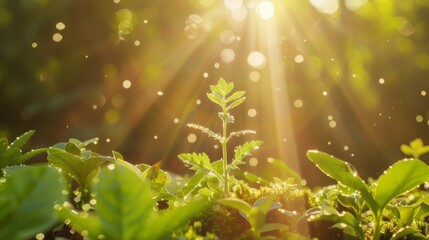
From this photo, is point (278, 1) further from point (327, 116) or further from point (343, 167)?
point (343, 167)

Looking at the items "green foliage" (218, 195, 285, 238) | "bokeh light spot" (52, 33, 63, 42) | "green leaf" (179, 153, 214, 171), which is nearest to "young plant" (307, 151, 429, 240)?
"green foliage" (218, 195, 285, 238)

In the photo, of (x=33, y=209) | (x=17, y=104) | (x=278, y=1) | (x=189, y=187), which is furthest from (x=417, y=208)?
(x=17, y=104)

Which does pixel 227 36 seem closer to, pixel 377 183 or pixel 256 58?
pixel 256 58

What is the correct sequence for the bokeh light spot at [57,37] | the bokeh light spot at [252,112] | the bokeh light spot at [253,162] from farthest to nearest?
→ the bokeh light spot at [57,37] → the bokeh light spot at [252,112] → the bokeh light spot at [253,162]

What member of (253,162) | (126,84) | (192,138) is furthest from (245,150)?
(126,84)

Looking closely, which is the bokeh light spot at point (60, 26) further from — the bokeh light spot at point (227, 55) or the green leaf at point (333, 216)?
the green leaf at point (333, 216)

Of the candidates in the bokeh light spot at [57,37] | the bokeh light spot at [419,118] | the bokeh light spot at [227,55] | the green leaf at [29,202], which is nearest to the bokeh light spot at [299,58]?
the bokeh light spot at [227,55]

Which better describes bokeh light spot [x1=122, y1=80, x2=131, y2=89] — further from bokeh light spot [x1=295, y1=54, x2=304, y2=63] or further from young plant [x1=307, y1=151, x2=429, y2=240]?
young plant [x1=307, y1=151, x2=429, y2=240]
